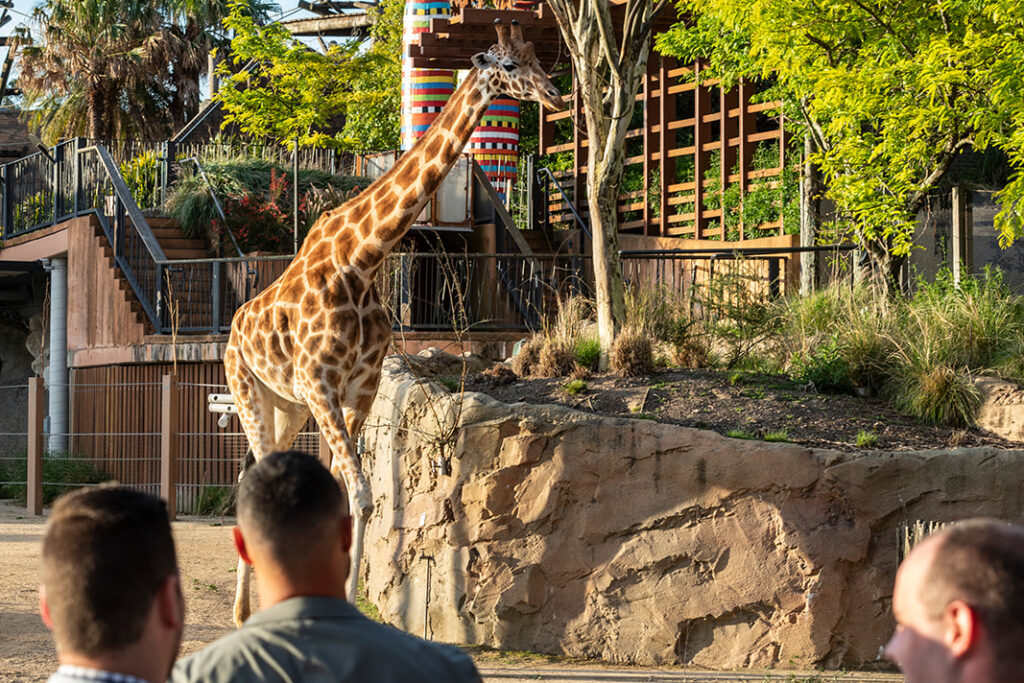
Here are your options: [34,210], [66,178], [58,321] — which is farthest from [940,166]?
[34,210]

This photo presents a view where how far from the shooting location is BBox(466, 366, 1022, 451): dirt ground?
30.6ft

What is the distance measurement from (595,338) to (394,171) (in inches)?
124

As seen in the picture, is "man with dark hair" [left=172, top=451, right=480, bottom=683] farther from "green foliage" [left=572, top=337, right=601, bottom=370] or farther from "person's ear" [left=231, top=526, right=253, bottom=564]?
"green foliage" [left=572, top=337, right=601, bottom=370]

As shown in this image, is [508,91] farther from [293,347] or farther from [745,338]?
[745,338]

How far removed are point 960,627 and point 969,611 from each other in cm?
3

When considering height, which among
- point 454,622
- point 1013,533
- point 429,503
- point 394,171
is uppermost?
point 394,171

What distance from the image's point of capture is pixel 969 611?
205 cm

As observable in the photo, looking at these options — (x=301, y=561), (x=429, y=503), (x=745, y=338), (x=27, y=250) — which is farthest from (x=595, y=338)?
(x=27, y=250)

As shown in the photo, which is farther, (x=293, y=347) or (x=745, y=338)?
(x=745, y=338)

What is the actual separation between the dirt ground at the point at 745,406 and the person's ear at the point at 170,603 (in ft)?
22.3

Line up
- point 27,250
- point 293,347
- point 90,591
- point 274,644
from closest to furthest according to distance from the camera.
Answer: point 90,591, point 274,644, point 293,347, point 27,250

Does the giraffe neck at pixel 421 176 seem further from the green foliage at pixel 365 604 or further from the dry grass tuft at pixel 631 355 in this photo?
the green foliage at pixel 365 604

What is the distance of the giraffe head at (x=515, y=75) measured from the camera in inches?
343

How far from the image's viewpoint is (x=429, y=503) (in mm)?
9102
